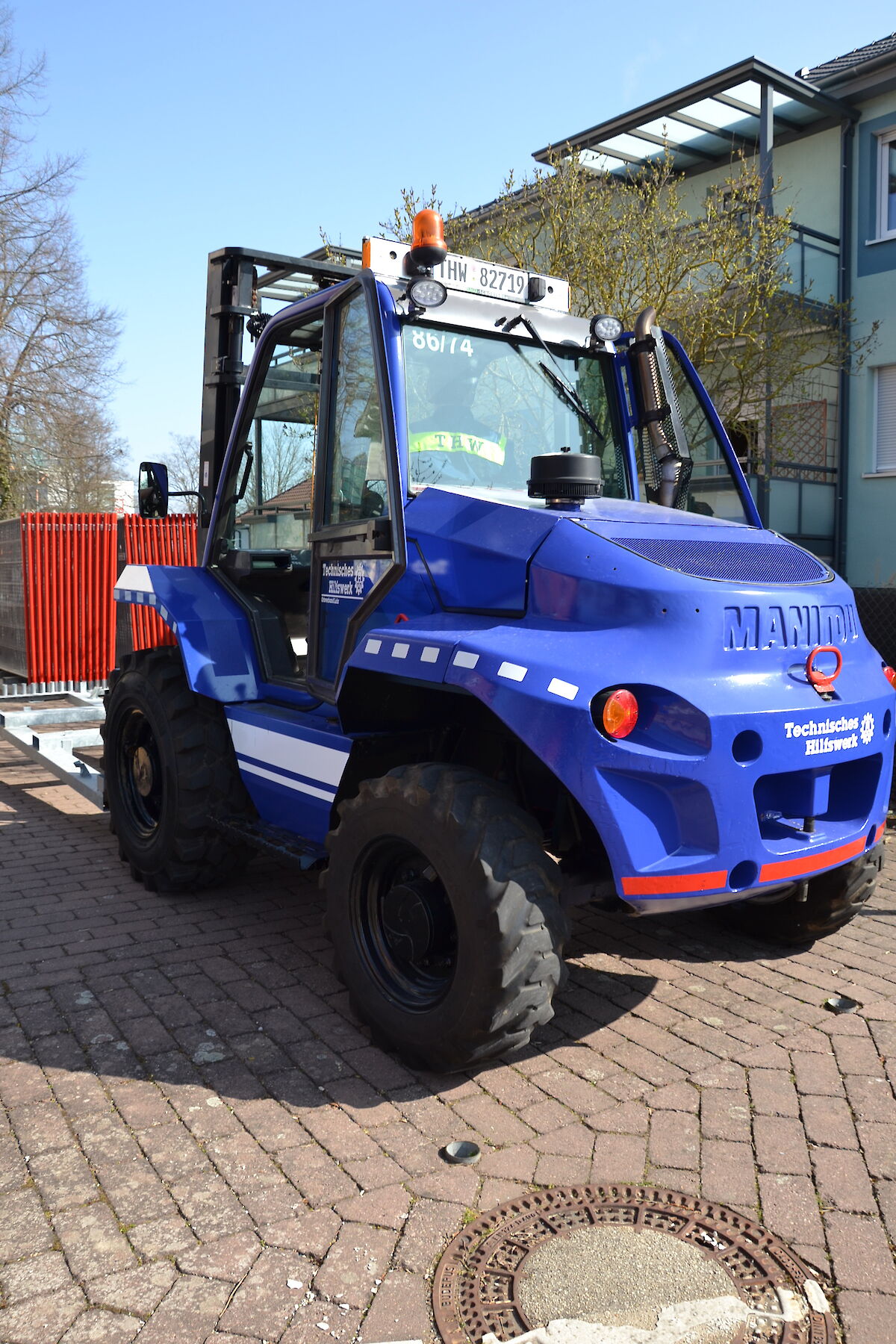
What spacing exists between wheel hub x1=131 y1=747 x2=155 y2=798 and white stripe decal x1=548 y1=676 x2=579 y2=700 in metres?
3.02

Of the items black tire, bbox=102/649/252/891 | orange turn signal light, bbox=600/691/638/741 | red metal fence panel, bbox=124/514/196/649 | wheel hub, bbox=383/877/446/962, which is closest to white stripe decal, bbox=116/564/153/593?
black tire, bbox=102/649/252/891

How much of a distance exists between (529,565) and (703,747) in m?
0.85

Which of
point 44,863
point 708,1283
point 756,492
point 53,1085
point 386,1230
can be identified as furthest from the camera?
point 756,492

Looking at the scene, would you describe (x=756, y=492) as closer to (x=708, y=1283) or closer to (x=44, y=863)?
(x=44, y=863)

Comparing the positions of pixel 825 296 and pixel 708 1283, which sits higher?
pixel 825 296

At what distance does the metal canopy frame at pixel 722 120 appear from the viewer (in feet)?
49.3

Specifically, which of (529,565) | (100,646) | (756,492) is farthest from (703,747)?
(756,492)

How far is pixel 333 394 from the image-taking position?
14.5 ft

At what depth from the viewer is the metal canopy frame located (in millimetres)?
15023

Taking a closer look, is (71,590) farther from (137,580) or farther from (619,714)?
(619,714)

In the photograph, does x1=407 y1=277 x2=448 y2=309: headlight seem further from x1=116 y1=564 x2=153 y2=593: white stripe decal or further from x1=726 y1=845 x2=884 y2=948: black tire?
x1=726 y1=845 x2=884 y2=948: black tire

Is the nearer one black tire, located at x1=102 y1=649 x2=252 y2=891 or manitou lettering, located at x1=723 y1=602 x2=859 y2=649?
manitou lettering, located at x1=723 y1=602 x2=859 y2=649

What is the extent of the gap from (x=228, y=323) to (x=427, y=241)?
1680 mm

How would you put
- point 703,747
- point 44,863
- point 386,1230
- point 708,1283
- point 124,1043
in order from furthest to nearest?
1. point 44,863
2. point 124,1043
3. point 703,747
4. point 386,1230
5. point 708,1283
